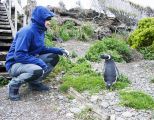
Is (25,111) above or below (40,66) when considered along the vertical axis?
below

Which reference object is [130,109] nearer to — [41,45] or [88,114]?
[88,114]


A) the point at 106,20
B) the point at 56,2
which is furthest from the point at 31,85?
the point at 56,2

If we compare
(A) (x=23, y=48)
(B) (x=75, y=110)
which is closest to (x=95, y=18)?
(A) (x=23, y=48)

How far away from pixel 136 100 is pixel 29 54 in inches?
80.3

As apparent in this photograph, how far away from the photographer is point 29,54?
7.79 metres

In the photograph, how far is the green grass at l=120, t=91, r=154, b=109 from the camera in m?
7.09

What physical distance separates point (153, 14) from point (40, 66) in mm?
10702

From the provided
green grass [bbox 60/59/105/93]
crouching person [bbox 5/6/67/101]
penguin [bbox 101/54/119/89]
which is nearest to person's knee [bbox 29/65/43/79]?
crouching person [bbox 5/6/67/101]

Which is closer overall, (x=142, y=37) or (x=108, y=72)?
(x=108, y=72)

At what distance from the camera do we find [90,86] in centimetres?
812

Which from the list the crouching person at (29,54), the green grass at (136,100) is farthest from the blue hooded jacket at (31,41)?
the green grass at (136,100)

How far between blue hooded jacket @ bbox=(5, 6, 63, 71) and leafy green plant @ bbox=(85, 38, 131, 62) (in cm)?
281

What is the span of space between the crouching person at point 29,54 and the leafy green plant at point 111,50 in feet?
9.26

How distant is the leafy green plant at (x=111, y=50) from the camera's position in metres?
10.6
